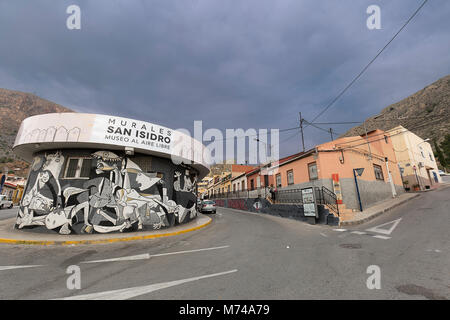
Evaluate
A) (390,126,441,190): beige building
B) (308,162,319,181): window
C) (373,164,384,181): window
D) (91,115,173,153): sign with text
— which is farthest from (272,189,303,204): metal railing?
(390,126,441,190): beige building

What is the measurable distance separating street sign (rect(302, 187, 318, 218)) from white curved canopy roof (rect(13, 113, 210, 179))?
31.0 feet

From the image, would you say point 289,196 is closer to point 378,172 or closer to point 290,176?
point 290,176

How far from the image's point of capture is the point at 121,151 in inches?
410

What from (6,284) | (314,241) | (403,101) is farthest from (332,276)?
(403,101)

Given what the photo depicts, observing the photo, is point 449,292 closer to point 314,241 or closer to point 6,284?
point 314,241

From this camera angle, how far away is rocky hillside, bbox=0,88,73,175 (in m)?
75.9

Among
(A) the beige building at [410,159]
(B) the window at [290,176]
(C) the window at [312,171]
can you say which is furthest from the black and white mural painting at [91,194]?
(A) the beige building at [410,159]

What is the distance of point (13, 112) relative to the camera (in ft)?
405

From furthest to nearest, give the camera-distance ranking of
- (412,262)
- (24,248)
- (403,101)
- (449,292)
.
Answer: (403,101), (24,248), (412,262), (449,292)

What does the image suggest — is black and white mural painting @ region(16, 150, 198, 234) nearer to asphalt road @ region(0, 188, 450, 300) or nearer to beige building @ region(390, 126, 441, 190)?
asphalt road @ region(0, 188, 450, 300)

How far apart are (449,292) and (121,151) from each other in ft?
40.7

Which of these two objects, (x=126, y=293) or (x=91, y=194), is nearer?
(x=126, y=293)

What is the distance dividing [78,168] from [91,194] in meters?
1.61

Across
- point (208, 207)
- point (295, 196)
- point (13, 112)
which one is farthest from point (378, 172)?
point (13, 112)
